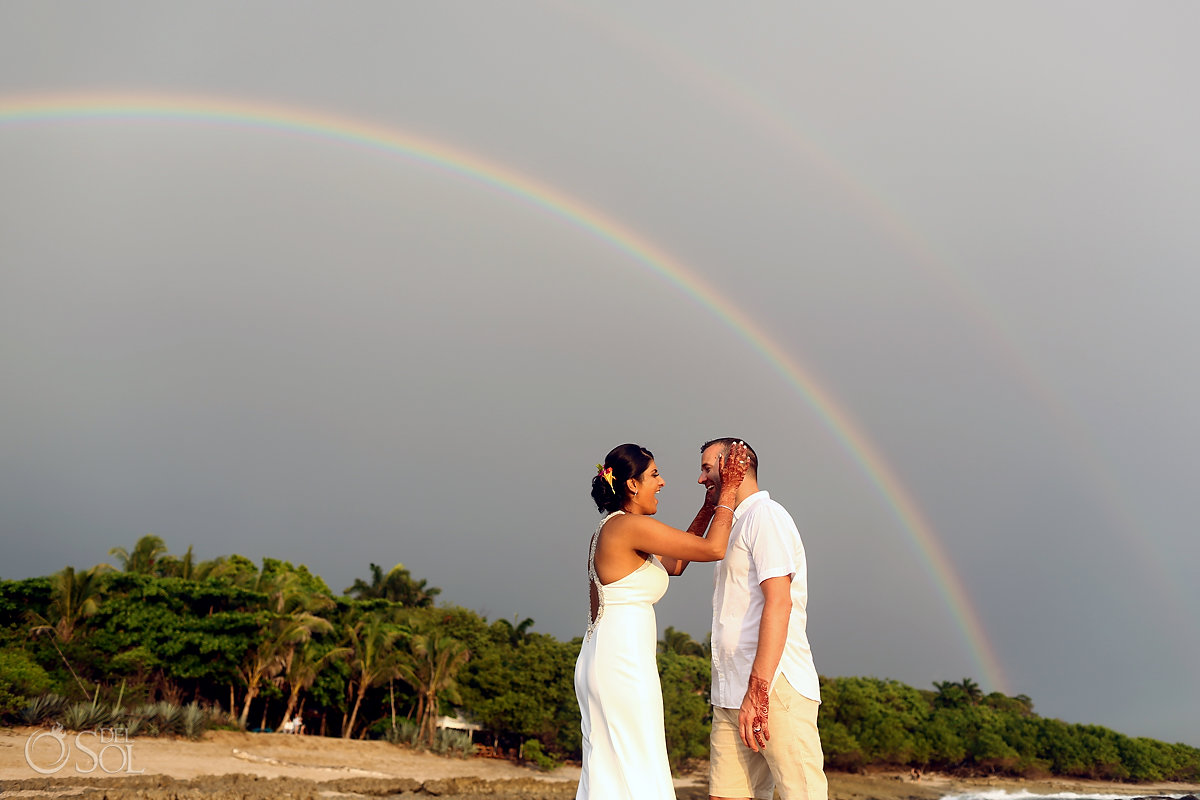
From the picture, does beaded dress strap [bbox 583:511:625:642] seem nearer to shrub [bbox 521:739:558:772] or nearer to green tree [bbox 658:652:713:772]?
shrub [bbox 521:739:558:772]

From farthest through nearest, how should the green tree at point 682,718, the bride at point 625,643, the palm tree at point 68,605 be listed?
the green tree at point 682,718, the palm tree at point 68,605, the bride at point 625,643

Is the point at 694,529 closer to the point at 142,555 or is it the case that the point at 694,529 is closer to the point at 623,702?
the point at 623,702

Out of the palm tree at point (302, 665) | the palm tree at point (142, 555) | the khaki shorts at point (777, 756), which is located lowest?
the khaki shorts at point (777, 756)

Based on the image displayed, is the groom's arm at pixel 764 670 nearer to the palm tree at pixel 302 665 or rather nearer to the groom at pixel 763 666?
the groom at pixel 763 666

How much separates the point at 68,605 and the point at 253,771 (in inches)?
455

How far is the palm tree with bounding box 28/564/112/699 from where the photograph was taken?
96.4 ft

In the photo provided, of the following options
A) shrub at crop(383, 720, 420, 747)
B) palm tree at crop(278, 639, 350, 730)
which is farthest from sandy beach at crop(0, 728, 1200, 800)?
palm tree at crop(278, 639, 350, 730)

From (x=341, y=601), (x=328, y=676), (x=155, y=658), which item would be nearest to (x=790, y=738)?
(x=155, y=658)

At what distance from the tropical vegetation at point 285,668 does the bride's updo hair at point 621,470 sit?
24.1 meters

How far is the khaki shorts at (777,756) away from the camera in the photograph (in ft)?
13.4

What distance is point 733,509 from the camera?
4.62 meters

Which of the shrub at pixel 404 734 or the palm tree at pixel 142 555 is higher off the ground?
the palm tree at pixel 142 555

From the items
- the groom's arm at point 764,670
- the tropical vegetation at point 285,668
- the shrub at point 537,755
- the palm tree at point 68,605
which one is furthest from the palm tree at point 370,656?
the groom's arm at point 764,670

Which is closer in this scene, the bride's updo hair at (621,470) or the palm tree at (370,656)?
the bride's updo hair at (621,470)
